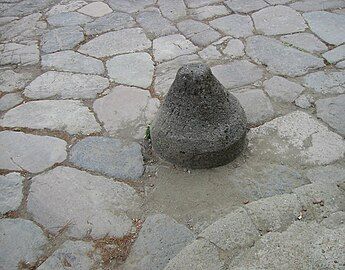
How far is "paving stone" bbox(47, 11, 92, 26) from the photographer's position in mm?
4652

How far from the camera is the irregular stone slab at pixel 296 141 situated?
281 centimetres

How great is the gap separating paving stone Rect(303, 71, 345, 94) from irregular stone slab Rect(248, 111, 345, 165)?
0.39 m

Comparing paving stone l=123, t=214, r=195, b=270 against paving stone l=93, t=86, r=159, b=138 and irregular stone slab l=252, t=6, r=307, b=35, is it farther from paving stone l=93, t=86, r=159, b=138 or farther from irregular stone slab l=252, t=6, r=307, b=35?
irregular stone slab l=252, t=6, r=307, b=35

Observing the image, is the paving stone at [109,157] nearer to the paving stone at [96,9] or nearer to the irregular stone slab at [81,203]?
the irregular stone slab at [81,203]

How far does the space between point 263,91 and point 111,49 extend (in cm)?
158

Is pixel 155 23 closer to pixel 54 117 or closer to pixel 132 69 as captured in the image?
pixel 132 69

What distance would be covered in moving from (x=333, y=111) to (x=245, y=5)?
2013 mm

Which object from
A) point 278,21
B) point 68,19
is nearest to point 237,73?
point 278,21

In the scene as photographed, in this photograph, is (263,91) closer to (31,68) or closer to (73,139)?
(73,139)

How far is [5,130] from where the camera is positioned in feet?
10.6

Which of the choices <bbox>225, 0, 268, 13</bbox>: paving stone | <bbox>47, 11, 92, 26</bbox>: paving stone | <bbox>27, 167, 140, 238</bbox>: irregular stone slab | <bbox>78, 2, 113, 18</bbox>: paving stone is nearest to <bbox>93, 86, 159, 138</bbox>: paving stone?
<bbox>27, 167, 140, 238</bbox>: irregular stone slab

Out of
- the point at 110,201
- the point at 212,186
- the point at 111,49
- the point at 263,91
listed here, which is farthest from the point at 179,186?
the point at 111,49

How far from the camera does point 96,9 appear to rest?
16.0 feet

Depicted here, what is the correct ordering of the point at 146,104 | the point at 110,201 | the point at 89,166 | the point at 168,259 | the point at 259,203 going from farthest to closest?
the point at 146,104 < the point at 89,166 < the point at 110,201 < the point at 259,203 < the point at 168,259
